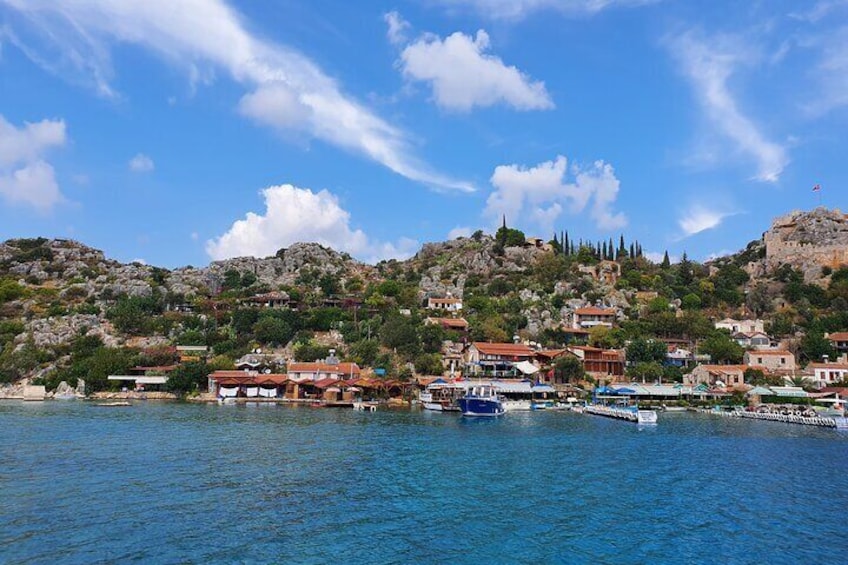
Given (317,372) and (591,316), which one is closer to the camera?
(317,372)

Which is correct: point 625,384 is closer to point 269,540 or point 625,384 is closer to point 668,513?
point 668,513

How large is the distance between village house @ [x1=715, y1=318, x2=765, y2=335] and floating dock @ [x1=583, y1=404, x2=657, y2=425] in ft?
121

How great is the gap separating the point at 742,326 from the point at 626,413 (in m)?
43.4

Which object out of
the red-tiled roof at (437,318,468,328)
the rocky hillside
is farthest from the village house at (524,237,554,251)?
the red-tiled roof at (437,318,468,328)

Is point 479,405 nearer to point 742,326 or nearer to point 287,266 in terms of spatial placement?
point 742,326

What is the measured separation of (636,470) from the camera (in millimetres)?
30016

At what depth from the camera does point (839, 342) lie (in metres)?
76.8

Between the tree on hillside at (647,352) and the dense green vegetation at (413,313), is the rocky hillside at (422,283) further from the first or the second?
the tree on hillside at (647,352)

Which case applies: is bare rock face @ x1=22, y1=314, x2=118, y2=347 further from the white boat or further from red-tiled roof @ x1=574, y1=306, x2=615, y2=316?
red-tiled roof @ x1=574, y1=306, x2=615, y2=316

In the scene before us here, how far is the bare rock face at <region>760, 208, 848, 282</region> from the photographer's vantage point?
104438 millimetres

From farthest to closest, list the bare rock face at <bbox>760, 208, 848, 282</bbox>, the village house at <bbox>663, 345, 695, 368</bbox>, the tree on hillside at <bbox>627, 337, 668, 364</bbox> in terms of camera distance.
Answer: the bare rock face at <bbox>760, 208, 848, 282</bbox> < the village house at <bbox>663, 345, 695, 368</bbox> < the tree on hillside at <bbox>627, 337, 668, 364</bbox>

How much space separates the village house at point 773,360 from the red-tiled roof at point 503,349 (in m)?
28.2

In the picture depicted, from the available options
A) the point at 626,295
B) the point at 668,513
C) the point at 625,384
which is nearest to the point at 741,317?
the point at 626,295

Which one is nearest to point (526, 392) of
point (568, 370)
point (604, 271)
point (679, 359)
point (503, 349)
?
point (568, 370)
